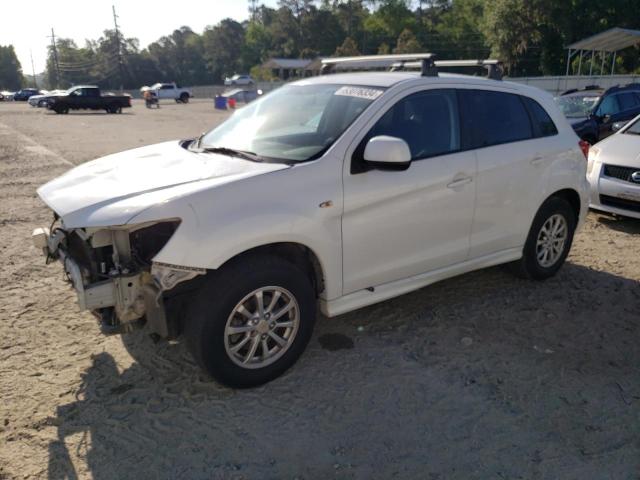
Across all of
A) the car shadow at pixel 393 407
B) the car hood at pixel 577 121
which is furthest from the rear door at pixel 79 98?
the car shadow at pixel 393 407

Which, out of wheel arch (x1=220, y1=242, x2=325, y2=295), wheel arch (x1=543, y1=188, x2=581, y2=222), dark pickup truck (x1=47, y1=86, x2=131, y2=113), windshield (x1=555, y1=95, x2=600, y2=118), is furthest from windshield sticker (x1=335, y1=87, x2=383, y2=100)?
dark pickup truck (x1=47, y1=86, x2=131, y2=113)

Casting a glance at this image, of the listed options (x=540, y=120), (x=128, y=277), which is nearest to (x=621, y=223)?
(x=540, y=120)

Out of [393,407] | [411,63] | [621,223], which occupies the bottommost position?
[621,223]

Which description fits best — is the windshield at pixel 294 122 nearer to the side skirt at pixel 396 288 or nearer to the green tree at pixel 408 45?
the side skirt at pixel 396 288

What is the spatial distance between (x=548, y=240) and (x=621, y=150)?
332 centimetres

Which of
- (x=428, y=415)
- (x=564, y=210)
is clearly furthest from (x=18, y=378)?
(x=564, y=210)

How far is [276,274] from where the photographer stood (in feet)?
10.9

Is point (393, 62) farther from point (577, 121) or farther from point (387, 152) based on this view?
point (577, 121)

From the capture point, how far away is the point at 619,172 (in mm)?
7266

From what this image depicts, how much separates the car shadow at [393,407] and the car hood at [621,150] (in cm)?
342

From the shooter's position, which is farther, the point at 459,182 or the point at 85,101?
the point at 85,101

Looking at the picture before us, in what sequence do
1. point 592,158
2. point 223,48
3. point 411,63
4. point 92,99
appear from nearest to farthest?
1. point 411,63
2. point 592,158
3. point 92,99
4. point 223,48

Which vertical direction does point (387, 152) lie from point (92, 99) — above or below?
above

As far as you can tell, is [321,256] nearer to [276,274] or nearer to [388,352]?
[276,274]
